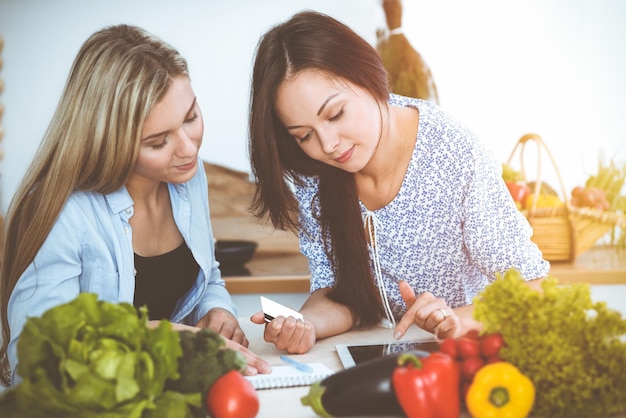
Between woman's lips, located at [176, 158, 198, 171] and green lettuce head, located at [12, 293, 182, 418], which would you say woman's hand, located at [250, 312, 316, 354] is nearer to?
woman's lips, located at [176, 158, 198, 171]

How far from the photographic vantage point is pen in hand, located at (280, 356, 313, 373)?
52.2 inches

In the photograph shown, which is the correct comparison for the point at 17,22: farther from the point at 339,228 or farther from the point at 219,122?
the point at 339,228

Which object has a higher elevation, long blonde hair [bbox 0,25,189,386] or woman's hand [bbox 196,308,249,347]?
long blonde hair [bbox 0,25,189,386]

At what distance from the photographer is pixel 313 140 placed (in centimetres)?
163

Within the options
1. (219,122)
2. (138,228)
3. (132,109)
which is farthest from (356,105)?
(219,122)

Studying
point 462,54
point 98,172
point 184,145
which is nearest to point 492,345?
point 184,145

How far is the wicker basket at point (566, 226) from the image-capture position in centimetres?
313

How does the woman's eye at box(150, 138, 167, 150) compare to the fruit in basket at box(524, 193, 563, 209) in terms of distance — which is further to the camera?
the fruit in basket at box(524, 193, 563, 209)

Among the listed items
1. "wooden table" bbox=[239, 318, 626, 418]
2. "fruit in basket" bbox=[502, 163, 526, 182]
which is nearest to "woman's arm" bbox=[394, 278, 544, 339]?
"wooden table" bbox=[239, 318, 626, 418]

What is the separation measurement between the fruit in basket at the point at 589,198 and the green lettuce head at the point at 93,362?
2.64 meters

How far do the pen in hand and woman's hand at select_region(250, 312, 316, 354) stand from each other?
0.07 metres

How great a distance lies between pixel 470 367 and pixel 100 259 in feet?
2.99

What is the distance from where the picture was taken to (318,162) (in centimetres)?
185

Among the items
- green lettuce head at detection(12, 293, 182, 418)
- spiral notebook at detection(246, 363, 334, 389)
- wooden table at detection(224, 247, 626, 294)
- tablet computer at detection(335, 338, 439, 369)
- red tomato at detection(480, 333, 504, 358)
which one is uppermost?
green lettuce head at detection(12, 293, 182, 418)
